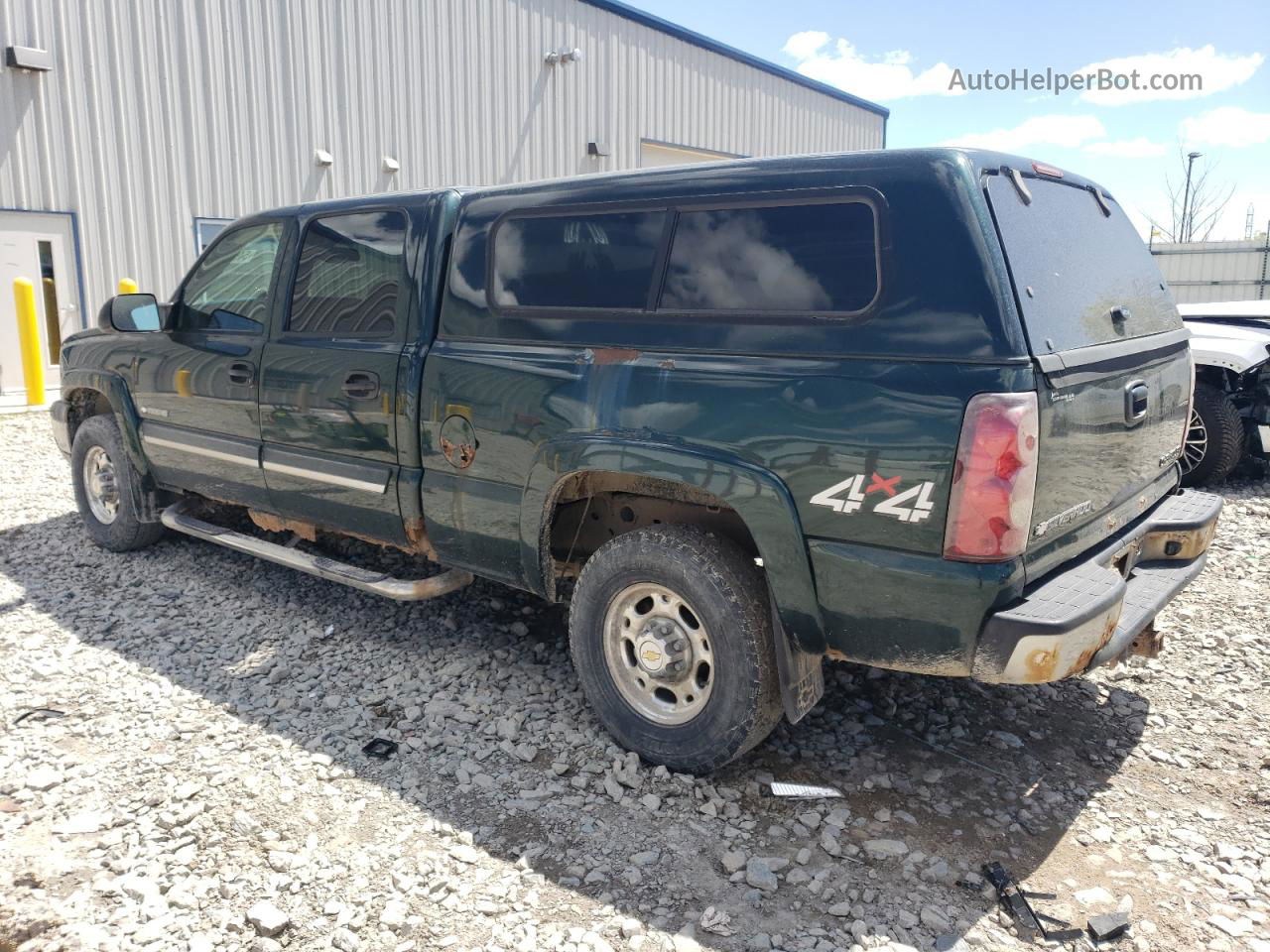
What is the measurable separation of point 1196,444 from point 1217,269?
16.6 m

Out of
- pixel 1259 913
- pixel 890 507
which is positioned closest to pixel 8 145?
pixel 890 507

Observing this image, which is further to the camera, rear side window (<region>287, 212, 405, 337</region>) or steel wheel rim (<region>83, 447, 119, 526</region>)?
steel wheel rim (<region>83, 447, 119, 526</region>)

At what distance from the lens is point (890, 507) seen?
2.65 metres

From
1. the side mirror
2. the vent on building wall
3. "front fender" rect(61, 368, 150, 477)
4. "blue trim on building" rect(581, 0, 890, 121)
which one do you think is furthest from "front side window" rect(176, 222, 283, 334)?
"blue trim on building" rect(581, 0, 890, 121)

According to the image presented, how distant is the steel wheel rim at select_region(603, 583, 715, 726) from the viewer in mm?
3209

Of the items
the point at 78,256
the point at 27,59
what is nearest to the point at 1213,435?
the point at 78,256

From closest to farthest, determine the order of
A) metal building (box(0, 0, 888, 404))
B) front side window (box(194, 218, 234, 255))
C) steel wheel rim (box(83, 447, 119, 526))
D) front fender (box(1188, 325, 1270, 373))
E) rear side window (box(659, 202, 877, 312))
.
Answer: rear side window (box(659, 202, 877, 312)) → steel wheel rim (box(83, 447, 119, 526)) → front fender (box(1188, 325, 1270, 373)) → metal building (box(0, 0, 888, 404)) → front side window (box(194, 218, 234, 255))

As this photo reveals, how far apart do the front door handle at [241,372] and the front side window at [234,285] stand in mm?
173

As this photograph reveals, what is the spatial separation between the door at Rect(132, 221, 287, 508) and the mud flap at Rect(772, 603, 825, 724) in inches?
110

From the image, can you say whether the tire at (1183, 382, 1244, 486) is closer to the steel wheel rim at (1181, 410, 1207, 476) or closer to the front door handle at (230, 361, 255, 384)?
the steel wheel rim at (1181, 410, 1207, 476)

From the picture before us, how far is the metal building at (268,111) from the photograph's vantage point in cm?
1156

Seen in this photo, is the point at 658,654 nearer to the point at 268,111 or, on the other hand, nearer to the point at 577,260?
the point at 577,260

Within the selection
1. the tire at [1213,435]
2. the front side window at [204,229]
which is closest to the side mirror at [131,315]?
Result: the tire at [1213,435]

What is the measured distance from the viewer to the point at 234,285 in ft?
15.8
